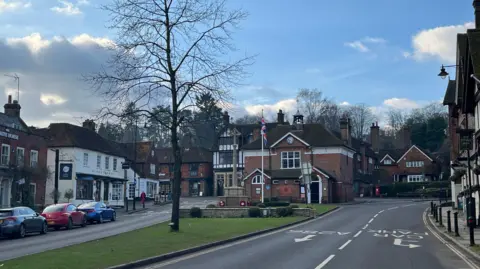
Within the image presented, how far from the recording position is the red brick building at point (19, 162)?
141 ft

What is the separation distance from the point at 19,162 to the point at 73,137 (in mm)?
10864

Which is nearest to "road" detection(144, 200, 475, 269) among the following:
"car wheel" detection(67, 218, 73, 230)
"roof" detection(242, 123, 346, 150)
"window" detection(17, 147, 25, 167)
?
"car wheel" detection(67, 218, 73, 230)

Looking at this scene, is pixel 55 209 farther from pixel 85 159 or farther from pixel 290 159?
pixel 290 159

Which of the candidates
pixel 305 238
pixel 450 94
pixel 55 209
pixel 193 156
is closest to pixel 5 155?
pixel 55 209

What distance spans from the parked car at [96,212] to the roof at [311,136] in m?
32.6

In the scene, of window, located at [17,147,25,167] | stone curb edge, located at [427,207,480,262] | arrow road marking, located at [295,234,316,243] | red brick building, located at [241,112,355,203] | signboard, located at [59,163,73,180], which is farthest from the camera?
red brick building, located at [241,112,355,203]

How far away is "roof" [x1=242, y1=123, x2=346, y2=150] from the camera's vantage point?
6578cm

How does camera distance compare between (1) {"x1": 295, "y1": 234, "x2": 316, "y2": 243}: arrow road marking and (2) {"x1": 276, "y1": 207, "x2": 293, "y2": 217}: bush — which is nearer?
(1) {"x1": 295, "y1": 234, "x2": 316, "y2": 243}: arrow road marking

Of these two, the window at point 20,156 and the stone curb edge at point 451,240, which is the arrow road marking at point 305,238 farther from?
the window at point 20,156

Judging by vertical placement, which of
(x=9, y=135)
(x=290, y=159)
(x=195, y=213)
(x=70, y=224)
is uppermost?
(x=9, y=135)

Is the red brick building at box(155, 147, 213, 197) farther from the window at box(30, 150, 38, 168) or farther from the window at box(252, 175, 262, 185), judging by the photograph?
the window at box(30, 150, 38, 168)

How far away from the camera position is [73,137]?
54844 millimetres

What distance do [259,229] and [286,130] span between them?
147ft

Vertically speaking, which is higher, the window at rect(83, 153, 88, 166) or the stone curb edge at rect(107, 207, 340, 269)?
the window at rect(83, 153, 88, 166)
